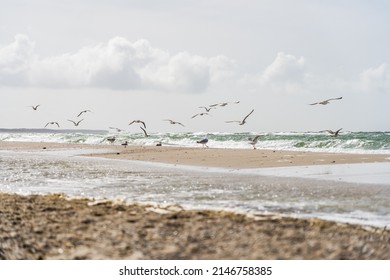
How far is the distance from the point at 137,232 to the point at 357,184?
9.25m

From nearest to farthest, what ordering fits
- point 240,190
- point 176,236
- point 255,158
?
point 176,236, point 240,190, point 255,158

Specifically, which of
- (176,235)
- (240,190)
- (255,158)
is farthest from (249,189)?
(255,158)

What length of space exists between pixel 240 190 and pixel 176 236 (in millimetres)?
6741

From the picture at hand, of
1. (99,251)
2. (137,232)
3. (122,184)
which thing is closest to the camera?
(99,251)

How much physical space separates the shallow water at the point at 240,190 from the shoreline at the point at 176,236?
1.41m

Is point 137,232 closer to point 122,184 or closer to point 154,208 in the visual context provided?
point 154,208

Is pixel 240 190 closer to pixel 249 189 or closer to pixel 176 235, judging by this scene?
pixel 249 189

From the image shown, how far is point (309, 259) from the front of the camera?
23.8 ft

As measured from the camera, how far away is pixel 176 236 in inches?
328

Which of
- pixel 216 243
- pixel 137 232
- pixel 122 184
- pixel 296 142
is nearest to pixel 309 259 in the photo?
pixel 216 243

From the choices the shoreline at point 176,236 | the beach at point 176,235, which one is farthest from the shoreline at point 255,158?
the shoreline at point 176,236

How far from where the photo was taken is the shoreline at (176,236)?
24.6 ft

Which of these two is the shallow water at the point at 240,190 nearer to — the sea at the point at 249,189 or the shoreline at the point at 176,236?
the sea at the point at 249,189

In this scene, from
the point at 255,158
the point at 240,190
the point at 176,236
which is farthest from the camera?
the point at 255,158
